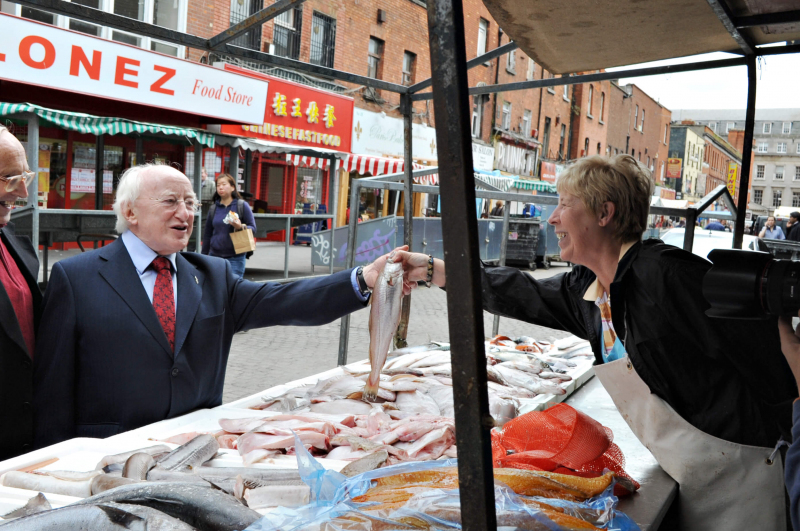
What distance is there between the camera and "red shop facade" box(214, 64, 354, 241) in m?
18.2

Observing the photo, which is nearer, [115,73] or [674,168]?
[115,73]

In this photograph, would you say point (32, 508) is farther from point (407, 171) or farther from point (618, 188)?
point (407, 171)

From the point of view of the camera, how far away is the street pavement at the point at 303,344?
6938mm

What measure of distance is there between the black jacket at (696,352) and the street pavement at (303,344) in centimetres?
225

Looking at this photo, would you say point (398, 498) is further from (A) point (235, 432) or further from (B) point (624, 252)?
(B) point (624, 252)

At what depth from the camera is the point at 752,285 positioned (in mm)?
1512

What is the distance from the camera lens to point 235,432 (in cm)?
272

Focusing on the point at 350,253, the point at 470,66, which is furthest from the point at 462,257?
the point at 350,253

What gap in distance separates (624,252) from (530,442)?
0.86 metres

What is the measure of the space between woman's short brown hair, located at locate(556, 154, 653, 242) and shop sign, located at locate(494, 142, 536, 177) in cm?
2854

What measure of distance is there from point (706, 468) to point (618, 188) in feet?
3.72

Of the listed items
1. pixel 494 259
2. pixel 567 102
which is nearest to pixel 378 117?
pixel 494 259

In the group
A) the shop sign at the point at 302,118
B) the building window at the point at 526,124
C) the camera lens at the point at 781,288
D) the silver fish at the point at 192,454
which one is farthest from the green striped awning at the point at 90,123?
the building window at the point at 526,124

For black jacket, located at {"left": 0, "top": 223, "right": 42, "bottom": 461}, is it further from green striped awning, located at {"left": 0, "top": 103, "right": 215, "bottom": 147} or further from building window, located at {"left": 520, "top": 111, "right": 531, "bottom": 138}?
building window, located at {"left": 520, "top": 111, "right": 531, "bottom": 138}
